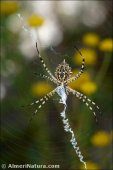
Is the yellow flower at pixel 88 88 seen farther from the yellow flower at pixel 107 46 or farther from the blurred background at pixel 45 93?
the yellow flower at pixel 107 46

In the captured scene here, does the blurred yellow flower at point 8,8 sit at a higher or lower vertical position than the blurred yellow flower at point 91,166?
higher

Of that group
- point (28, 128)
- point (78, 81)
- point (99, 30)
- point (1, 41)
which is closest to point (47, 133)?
point (28, 128)

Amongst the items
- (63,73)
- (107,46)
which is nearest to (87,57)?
(107,46)

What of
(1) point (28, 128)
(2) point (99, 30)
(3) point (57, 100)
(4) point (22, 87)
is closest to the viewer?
(3) point (57, 100)

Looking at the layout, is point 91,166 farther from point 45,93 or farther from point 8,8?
point 8,8

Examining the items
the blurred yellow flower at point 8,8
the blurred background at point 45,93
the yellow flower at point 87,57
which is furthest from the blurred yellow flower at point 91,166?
the blurred yellow flower at point 8,8

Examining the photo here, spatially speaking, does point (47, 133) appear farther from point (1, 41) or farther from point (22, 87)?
point (1, 41)

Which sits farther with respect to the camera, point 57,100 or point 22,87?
Answer: point 22,87
